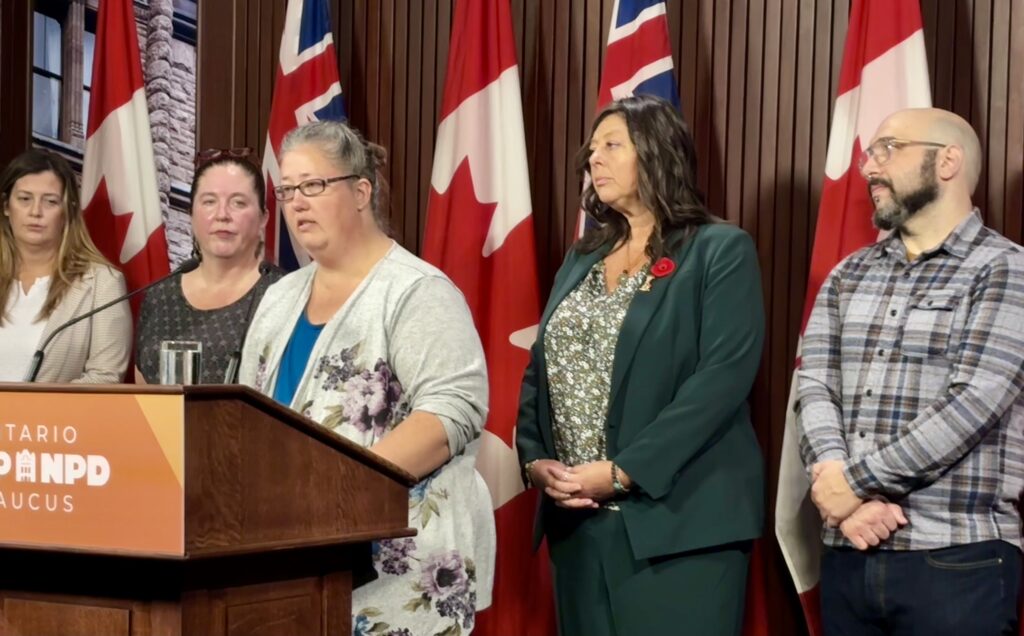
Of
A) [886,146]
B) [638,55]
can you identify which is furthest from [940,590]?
[638,55]

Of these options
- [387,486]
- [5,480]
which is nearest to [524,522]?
[387,486]

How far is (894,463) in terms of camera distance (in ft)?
8.43

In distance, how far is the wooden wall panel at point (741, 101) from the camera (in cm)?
346

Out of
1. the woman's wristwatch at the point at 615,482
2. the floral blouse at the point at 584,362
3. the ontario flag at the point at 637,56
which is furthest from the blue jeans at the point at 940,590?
the ontario flag at the point at 637,56

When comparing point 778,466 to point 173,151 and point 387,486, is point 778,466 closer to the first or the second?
point 387,486

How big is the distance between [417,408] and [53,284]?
1838 mm

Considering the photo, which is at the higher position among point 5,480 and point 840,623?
point 5,480

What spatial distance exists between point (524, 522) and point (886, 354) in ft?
4.24

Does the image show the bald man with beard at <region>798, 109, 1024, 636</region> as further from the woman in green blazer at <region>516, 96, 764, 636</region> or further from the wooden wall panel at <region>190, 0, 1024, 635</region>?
the wooden wall panel at <region>190, 0, 1024, 635</region>

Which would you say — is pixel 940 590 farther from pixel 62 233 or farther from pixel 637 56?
pixel 62 233

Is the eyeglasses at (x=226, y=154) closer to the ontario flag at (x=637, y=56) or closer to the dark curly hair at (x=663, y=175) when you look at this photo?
the ontario flag at (x=637, y=56)

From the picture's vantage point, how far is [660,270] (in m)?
2.84

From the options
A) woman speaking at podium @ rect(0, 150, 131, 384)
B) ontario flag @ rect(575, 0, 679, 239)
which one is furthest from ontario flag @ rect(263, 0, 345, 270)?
ontario flag @ rect(575, 0, 679, 239)

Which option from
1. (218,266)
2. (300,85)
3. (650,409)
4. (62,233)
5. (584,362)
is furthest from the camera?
(300,85)
